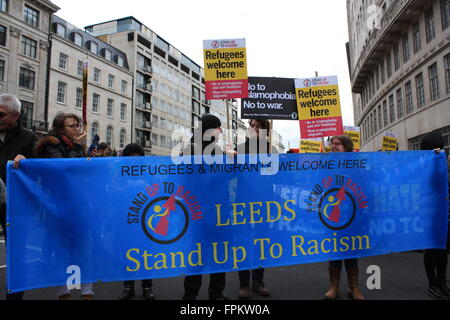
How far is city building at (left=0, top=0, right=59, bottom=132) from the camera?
27.8m

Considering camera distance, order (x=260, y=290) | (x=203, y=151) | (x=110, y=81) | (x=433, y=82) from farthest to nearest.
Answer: (x=110, y=81), (x=433, y=82), (x=260, y=290), (x=203, y=151)

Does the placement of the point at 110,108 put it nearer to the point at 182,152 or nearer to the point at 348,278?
the point at 182,152

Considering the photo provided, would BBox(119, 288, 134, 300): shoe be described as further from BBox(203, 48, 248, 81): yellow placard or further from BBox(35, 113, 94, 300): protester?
BBox(203, 48, 248, 81): yellow placard

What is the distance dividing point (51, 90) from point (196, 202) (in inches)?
1338

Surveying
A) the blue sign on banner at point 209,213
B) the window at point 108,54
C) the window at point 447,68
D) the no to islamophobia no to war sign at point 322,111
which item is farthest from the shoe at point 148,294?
the window at point 108,54

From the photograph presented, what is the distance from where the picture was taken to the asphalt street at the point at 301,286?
386cm

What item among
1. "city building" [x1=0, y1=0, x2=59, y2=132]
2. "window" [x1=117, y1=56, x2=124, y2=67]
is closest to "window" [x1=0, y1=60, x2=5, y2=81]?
"city building" [x1=0, y1=0, x2=59, y2=132]

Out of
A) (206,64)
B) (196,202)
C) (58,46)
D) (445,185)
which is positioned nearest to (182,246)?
(196,202)

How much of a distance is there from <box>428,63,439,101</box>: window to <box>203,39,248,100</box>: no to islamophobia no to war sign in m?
19.1

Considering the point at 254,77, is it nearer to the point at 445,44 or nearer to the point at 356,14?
the point at 445,44

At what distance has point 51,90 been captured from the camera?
3234cm

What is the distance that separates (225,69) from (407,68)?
23.0 metres

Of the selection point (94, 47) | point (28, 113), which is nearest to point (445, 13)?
point (28, 113)

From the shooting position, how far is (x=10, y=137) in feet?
11.1
